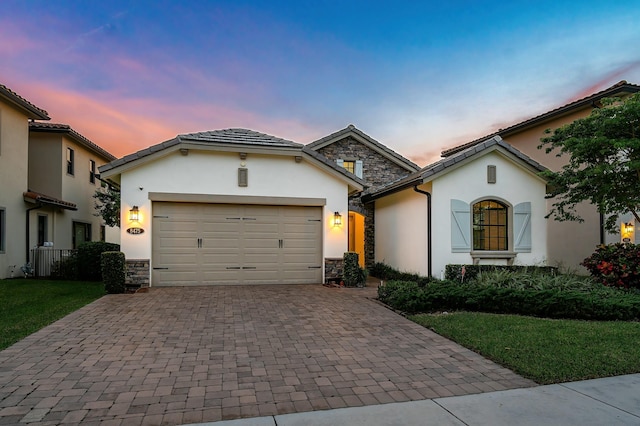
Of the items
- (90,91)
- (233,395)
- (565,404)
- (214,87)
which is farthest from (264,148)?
(565,404)

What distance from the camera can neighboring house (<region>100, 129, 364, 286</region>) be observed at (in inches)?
419

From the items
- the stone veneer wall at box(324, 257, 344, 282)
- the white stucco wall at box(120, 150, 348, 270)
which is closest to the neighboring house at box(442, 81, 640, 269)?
the stone veneer wall at box(324, 257, 344, 282)

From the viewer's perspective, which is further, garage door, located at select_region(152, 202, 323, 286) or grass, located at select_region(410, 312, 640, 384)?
garage door, located at select_region(152, 202, 323, 286)

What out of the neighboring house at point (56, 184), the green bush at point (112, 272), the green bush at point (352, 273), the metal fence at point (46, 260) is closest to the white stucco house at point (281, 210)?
the green bush at point (352, 273)

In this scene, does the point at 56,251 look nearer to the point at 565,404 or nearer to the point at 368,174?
the point at 368,174

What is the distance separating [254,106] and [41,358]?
40.9 ft

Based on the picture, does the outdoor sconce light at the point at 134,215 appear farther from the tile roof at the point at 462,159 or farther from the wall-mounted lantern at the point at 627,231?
the wall-mounted lantern at the point at 627,231

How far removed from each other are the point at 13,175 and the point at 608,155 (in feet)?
60.7

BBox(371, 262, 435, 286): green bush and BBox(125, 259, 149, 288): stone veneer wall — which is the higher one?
BBox(125, 259, 149, 288): stone veneer wall

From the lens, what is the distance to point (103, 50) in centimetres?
1152

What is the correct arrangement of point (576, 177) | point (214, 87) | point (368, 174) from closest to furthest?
point (576, 177), point (214, 87), point (368, 174)

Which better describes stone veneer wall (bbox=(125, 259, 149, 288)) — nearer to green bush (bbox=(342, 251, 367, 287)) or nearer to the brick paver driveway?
the brick paver driveway

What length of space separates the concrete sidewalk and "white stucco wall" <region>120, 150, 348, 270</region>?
27.3ft

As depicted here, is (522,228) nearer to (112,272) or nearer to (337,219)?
(337,219)
